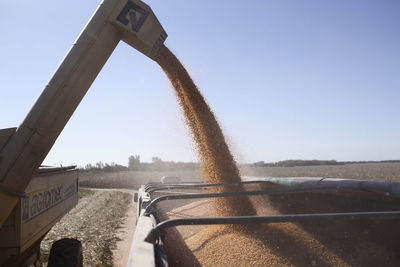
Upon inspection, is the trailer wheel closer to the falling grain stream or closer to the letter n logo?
the falling grain stream

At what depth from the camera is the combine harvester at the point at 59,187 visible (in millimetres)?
2121

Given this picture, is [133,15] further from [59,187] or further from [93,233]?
[93,233]

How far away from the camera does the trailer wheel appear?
4.05 meters

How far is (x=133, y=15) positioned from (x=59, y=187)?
224cm

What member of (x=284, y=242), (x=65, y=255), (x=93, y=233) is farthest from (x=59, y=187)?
(x=93, y=233)

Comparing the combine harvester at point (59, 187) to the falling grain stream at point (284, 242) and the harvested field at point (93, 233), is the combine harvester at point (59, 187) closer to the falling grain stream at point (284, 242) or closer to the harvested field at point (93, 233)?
the falling grain stream at point (284, 242)

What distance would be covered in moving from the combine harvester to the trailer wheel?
0.01 metres

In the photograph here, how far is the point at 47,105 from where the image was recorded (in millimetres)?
2643

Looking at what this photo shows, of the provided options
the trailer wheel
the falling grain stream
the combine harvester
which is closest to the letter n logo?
the combine harvester

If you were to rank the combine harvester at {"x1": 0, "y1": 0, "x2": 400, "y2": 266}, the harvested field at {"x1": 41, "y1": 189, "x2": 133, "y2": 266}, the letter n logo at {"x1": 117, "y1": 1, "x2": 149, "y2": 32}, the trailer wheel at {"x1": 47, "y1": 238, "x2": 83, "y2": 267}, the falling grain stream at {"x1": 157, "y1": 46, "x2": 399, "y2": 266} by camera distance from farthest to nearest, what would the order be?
the harvested field at {"x1": 41, "y1": 189, "x2": 133, "y2": 266} < the trailer wheel at {"x1": 47, "y1": 238, "x2": 83, "y2": 267} < the letter n logo at {"x1": 117, "y1": 1, "x2": 149, "y2": 32} < the falling grain stream at {"x1": 157, "y1": 46, "x2": 399, "y2": 266} < the combine harvester at {"x1": 0, "y1": 0, "x2": 400, "y2": 266}

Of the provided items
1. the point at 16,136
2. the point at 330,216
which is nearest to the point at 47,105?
the point at 16,136

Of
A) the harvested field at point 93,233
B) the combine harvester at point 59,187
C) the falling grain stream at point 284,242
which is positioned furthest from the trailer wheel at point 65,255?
the harvested field at point 93,233

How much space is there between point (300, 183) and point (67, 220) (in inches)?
437

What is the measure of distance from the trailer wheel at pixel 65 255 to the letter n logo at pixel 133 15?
8.78ft
